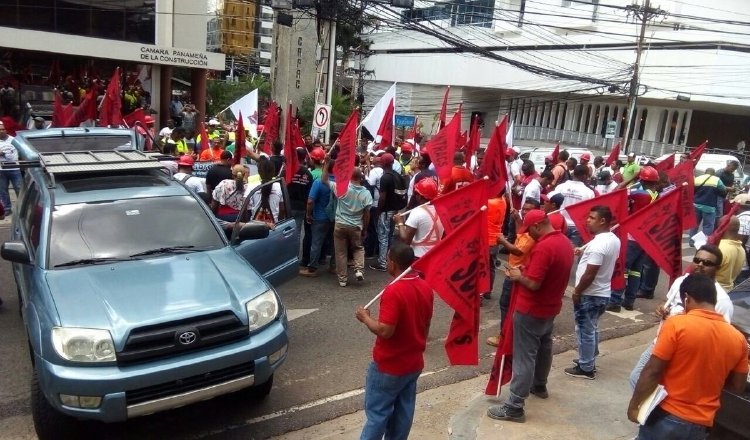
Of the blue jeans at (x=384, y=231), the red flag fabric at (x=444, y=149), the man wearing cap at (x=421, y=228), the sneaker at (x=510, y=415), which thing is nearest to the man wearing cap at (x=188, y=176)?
the blue jeans at (x=384, y=231)

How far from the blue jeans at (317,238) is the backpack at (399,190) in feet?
3.82

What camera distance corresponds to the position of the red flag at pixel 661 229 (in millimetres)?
5602

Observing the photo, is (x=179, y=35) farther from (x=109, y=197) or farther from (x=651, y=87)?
(x=651, y=87)

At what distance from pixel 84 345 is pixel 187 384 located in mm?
707

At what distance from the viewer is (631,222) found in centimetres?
560

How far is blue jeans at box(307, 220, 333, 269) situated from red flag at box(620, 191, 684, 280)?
417 cm

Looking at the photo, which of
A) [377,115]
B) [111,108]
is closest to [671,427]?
[377,115]

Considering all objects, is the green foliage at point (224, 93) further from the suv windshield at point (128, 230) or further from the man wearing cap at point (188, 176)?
the suv windshield at point (128, 230)

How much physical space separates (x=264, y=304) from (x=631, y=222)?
11.2ft

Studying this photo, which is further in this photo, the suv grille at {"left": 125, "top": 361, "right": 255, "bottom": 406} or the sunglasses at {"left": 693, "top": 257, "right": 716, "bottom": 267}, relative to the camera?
the sunglasses at {"left": 693, "top": 257, "right": 716, "bottom": 267}

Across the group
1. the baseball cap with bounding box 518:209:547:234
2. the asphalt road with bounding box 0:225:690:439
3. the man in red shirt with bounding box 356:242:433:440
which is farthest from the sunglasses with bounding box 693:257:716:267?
the asphalt road with bounding box 0:225:690:439

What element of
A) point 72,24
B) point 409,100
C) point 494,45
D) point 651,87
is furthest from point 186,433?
point 409,100

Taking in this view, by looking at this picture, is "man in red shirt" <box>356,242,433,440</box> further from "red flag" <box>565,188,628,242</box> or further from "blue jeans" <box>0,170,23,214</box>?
"blue jeans" <box>0,170,23,214</box>

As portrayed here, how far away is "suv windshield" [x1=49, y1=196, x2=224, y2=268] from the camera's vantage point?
480 centimetres
